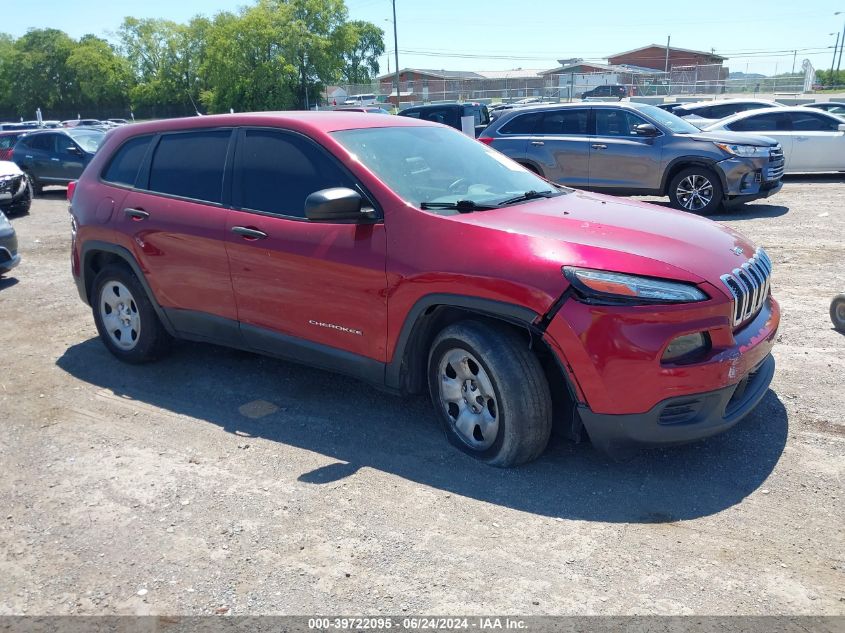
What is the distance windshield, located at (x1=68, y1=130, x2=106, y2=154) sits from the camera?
17.1 meters

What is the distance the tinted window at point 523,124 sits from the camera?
12320 millimetres

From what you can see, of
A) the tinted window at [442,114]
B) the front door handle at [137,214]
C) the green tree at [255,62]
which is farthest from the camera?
the green tree at [255,62]

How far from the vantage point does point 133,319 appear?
18.0 ft

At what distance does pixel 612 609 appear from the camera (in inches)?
107

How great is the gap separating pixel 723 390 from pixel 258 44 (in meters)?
62.0

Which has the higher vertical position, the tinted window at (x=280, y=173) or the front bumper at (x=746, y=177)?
the tinted window at (x=280, y=173)

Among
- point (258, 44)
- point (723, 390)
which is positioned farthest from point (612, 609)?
point (258, 44)

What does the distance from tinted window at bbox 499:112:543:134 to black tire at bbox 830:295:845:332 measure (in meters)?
7.50

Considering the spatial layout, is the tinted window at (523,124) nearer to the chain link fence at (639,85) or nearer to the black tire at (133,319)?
the black tire at (133,319)

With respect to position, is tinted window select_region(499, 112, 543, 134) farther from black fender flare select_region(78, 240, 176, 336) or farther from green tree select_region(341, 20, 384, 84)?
green tree select_region(341, 20, 384, 84)

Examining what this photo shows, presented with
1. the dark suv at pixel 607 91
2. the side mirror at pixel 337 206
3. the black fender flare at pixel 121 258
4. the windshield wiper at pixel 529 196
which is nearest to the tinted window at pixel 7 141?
the black fender flare at pixel 121 258

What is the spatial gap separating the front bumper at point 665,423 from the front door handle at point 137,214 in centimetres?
336

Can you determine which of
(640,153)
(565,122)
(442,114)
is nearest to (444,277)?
(640,153)

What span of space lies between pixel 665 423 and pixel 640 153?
8723 mm
